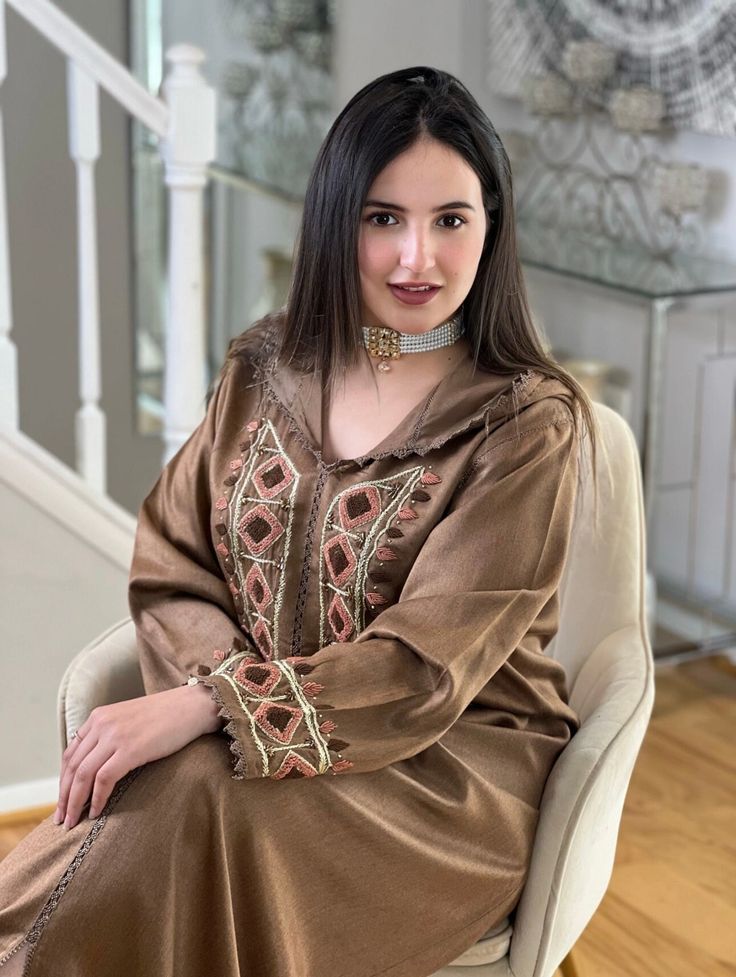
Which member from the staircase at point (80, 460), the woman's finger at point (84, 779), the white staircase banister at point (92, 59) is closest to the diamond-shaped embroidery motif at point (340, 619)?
the woman's finger at point (84, 779)

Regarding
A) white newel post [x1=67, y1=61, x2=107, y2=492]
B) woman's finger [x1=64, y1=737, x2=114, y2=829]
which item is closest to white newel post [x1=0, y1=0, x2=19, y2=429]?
white newel post [x1=67, y1=61, x2=107, y2=492]

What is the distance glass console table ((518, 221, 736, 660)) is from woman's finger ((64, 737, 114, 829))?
1623 millimetres

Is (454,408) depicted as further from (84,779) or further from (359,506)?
(84,779)

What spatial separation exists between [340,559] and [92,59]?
1.13 meters

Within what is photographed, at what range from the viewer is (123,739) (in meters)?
1.30

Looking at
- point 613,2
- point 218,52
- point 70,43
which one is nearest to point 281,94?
point 218,52

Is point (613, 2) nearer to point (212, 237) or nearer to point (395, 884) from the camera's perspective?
point (212, 237)

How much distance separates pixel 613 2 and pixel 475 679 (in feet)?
6.67

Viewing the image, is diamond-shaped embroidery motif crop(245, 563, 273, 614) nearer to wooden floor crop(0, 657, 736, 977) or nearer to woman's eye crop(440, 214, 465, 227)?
woman's eye crop(440, 214, 465, 227)

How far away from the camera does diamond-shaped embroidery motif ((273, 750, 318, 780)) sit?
1.31 metres

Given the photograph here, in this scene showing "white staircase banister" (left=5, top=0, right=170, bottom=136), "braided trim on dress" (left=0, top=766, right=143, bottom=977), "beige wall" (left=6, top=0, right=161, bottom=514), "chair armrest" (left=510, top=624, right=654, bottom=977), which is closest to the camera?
"braided trim on dress" (left=0, top=766, right=143, bottom=977)

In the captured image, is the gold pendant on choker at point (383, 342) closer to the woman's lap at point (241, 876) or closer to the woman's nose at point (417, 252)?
the woman's nose at point (417, 252)

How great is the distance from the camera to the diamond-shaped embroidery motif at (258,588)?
1.58 m

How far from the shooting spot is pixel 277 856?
1.29m
